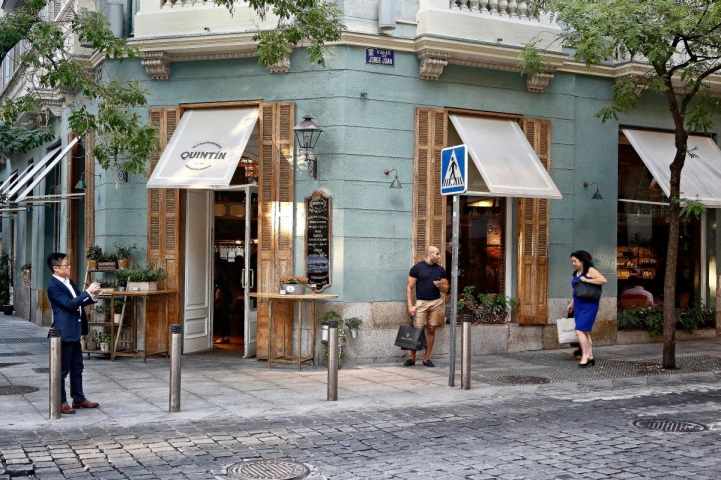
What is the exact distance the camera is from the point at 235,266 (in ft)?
49.7

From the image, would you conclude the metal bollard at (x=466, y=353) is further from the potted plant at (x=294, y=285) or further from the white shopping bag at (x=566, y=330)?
the white shopping bag at (x=566, y=330)

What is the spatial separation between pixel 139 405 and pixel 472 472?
4381 mm

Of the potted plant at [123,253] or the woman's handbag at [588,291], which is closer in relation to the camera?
the woman's handbag at [588,291]

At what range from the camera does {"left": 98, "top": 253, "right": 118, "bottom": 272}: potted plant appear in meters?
13.1

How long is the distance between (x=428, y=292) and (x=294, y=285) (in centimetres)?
202

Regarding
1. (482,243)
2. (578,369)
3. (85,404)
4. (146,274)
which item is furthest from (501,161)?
(85,404)

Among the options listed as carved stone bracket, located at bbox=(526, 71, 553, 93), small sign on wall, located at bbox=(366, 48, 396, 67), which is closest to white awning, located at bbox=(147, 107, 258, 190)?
small sign on wall, located at bbox=(366, 48, 396, 67)

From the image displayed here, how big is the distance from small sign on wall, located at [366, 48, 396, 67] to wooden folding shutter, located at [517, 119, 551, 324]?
2.76 m

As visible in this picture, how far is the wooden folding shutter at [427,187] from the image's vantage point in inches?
517

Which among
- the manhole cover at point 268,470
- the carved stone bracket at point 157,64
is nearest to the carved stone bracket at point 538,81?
the carved stone bracket at point 157,64

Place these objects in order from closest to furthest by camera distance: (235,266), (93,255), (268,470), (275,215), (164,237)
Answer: (268,470)
(275,215)
(164,237)
(93,255)
(235,266)

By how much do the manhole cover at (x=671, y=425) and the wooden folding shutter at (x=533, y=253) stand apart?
5494 millimetres

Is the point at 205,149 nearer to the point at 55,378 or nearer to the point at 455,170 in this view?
the point at 455,170

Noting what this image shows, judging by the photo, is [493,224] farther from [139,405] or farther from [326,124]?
[139,405]
